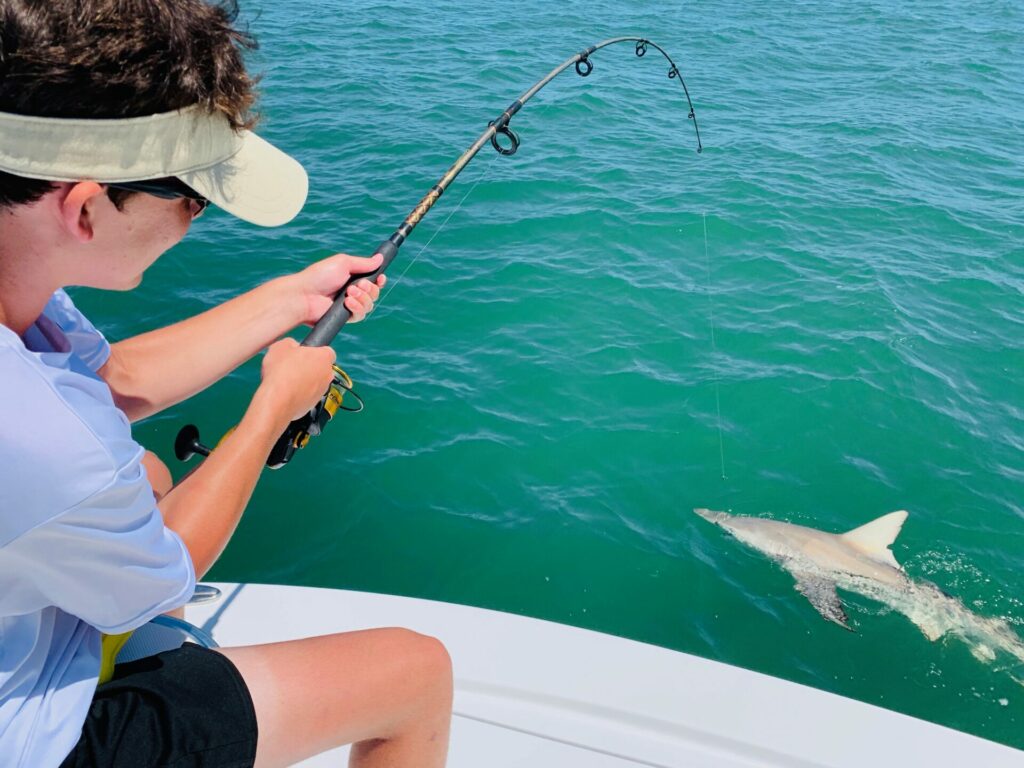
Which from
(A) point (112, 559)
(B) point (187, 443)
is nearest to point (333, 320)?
(B) point (187, 443)

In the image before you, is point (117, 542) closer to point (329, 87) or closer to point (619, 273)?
point (619, 273)

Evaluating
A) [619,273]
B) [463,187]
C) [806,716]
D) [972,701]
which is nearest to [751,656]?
[972,701]

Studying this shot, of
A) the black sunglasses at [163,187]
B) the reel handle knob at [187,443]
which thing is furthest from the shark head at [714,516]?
the black sunglasses at [163,187]

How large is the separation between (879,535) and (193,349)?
12.6ft

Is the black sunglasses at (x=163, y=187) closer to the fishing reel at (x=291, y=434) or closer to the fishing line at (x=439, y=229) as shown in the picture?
the fishing reel at (x=291, y=434)

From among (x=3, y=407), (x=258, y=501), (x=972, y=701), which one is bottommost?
(x=972, y=701)

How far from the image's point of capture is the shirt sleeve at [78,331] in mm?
1938

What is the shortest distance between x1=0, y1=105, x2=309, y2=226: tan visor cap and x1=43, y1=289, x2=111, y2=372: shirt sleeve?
0.60m

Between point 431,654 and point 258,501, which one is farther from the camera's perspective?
point 258,501

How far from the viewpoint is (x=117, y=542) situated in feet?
4.38

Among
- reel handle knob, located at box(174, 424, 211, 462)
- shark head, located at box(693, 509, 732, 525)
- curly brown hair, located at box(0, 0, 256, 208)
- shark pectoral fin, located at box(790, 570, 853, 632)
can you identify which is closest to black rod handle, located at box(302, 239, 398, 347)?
reel handle knob, located at box(174, 424, 211, 462)

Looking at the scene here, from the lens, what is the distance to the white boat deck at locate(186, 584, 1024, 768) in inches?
91.3

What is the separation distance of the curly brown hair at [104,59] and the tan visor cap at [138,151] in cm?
2

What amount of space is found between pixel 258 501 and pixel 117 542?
12.1 ft
